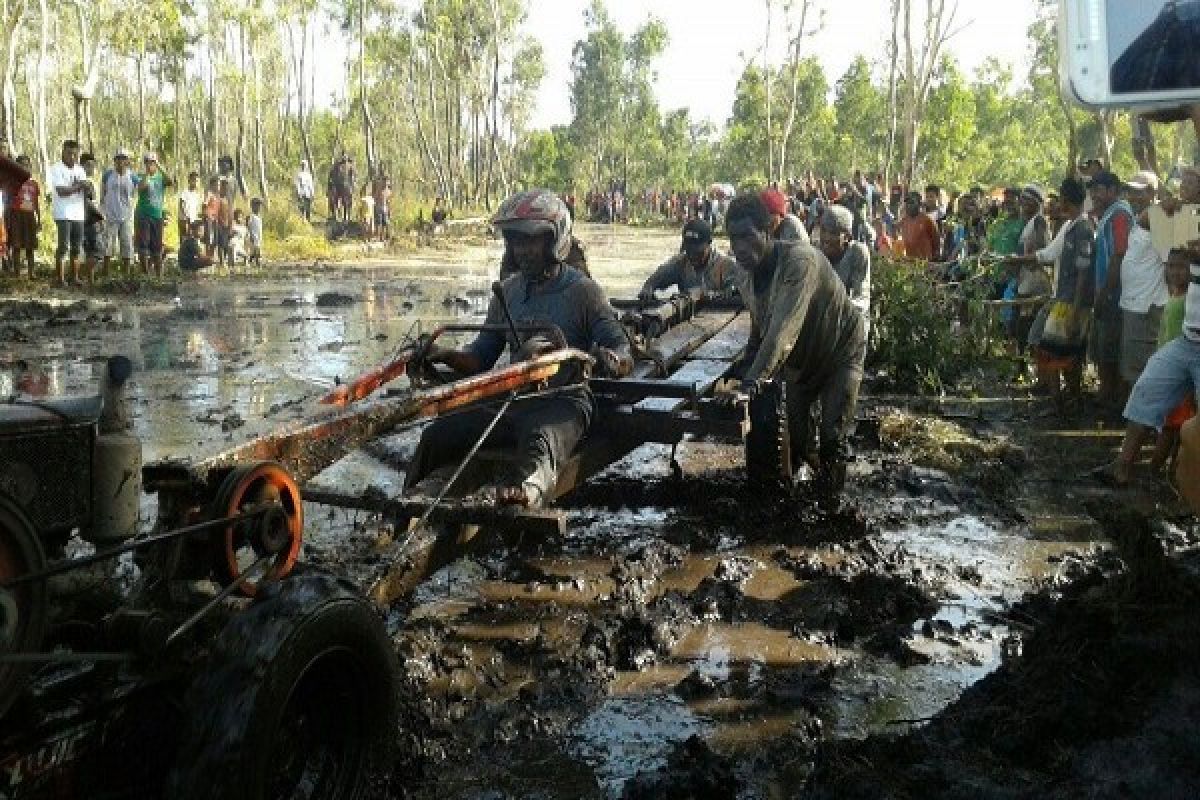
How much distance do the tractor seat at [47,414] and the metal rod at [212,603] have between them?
578mm

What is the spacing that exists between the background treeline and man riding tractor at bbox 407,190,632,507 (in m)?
23.0

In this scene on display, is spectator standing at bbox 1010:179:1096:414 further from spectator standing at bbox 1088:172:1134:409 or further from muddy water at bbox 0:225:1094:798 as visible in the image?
muddy water at bbox 0:225:1094:798

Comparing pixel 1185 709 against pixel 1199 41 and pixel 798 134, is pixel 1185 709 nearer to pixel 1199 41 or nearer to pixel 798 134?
pixel 1199 41

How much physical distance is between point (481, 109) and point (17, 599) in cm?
5293

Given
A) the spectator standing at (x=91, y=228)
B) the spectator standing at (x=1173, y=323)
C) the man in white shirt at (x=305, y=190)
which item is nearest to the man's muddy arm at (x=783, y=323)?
the spectator standing at (x=1173, y=323)

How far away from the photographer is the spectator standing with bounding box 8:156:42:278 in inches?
653

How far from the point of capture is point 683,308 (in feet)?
30.1

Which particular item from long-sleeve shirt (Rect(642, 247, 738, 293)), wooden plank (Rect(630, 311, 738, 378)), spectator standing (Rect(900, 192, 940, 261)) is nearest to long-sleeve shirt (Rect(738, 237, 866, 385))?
wooden plank (Rect(630, 311, 738, 378))

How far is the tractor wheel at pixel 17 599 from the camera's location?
2438mm

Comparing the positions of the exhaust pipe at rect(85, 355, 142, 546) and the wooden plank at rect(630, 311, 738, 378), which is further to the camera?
the wooden plank at rect(630, 311, 738, 378)

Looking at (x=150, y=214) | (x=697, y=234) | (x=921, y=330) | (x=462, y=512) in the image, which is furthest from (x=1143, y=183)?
(x=150, y=214)

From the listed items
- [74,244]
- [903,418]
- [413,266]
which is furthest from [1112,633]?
[413,266]

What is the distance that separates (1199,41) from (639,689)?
10.7 ft

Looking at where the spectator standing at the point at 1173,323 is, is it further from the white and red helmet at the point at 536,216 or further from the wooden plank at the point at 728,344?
the white and red helmet at the point at 536,216
